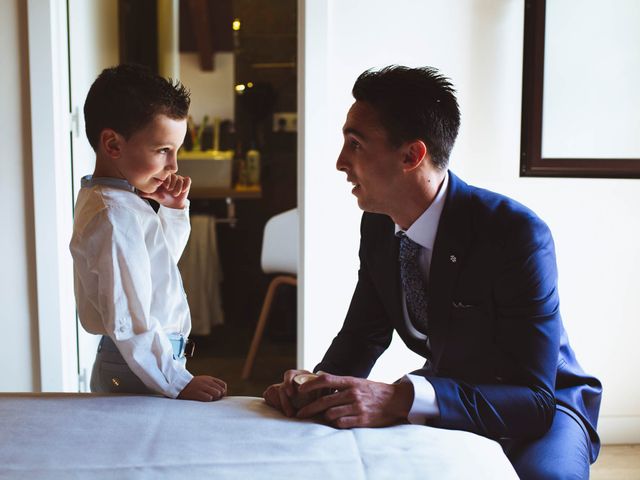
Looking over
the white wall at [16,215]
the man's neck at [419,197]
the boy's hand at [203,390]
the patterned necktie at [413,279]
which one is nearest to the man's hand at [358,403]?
the boy's hand at [203,390]

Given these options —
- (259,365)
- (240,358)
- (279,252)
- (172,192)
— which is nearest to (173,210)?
(172,192)

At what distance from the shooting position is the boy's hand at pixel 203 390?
1.26 m

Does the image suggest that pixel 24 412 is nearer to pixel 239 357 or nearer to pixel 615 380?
pixel 615 380

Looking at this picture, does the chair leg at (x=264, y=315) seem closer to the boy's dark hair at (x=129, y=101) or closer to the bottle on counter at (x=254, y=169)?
the bottle on counter at (x=254, y=169)

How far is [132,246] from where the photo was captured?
1.33m

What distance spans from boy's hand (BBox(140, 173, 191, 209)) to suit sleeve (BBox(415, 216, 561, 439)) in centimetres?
71

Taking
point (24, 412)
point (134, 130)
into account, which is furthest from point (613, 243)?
point (24, 412)

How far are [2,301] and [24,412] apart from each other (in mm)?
1594

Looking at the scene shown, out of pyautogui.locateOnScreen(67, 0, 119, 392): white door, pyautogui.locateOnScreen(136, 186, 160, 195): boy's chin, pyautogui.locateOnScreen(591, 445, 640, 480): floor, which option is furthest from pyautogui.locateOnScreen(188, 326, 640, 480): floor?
pyautogui.locateOnScreen(136, 186, 160, 195): boy's chin

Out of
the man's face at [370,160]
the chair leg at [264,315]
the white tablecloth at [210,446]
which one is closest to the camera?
the white tablecloth at [210,446]

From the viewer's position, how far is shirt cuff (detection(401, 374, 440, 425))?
119 centimetres

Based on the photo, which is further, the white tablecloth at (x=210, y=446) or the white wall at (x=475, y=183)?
the white wall at (x=475, y=183)

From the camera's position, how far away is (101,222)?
135 centimetres

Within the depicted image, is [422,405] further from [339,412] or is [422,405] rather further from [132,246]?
[132,246]
